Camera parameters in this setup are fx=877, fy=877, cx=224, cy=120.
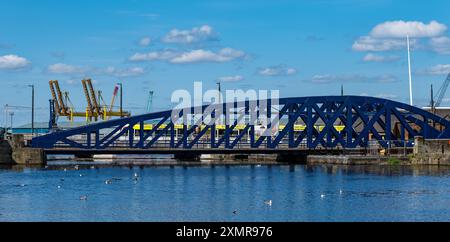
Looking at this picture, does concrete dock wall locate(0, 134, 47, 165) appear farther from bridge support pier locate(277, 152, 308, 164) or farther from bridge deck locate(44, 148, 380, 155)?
bridge support pier locate(277, 152, 308, 164)

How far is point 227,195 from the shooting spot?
7256 cm

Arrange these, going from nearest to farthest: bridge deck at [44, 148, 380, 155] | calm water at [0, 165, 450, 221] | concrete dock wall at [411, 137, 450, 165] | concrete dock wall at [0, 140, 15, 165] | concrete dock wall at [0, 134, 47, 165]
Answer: calm water at [0, 165, 450, 221] < concrete dock wall at [411, 137, 450, 165] < concrete dock wall at [0, 140, 15, 165] < concrete dock wall at [0, 134, 47, 165] < bridge deck at [44, 148, 380, 155]

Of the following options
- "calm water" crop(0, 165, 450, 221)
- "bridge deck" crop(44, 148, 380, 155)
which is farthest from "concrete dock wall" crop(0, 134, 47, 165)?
"calm water" crop(0, 165, 450, 221)

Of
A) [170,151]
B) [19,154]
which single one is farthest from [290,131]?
[19,154]

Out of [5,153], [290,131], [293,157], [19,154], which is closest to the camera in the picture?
[5,153]

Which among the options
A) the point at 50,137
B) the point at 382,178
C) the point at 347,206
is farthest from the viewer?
the point at 50,137

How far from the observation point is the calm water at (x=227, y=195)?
58.1 m

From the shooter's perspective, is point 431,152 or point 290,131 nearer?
point 431,152

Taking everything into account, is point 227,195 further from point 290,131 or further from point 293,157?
point 293,157

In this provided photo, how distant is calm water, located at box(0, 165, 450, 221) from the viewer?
58.1 meters
